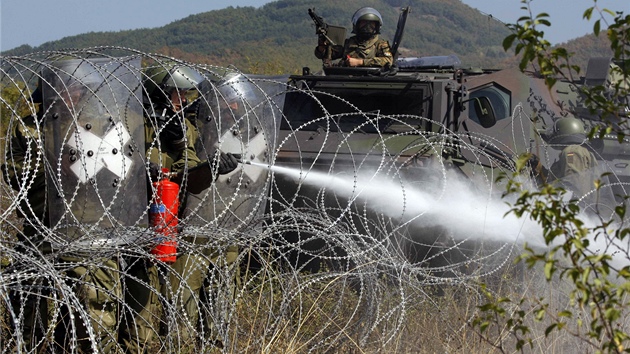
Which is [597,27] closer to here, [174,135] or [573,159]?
[174,135]

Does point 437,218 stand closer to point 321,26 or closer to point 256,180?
point 256,180

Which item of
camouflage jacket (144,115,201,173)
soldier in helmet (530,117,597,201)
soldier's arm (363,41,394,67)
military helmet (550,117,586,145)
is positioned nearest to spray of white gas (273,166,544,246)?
soldier in helmet (530,117,597,201)

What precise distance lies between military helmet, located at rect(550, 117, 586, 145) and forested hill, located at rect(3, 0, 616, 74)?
36.3 meters

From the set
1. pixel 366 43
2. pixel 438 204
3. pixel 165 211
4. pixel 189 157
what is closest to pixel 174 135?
pixel 189 157

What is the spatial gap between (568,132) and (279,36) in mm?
49108

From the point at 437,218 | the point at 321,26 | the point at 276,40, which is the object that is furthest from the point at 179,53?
the point at 437,218

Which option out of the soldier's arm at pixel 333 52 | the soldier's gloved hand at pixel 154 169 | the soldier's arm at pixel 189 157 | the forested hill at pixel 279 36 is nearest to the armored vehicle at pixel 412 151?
the soldier's arm at pixel 333 52

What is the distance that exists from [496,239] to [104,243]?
11.6 feet

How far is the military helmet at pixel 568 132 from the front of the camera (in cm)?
1047

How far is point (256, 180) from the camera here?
6.48 metres

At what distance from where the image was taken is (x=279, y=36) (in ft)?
193

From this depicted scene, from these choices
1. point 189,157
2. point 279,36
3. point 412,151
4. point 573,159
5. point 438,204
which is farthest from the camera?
point 279,36

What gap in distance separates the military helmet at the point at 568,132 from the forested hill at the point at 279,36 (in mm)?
36337

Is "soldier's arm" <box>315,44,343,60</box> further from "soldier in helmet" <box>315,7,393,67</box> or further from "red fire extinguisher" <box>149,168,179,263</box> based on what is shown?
"red fire extinguisher" <box>149,168,179,263</box>
